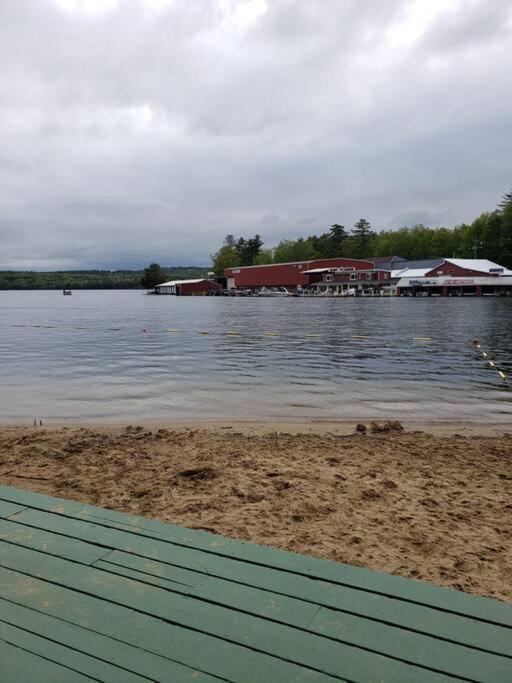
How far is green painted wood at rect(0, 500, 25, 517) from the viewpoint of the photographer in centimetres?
345

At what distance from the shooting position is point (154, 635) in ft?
7.18

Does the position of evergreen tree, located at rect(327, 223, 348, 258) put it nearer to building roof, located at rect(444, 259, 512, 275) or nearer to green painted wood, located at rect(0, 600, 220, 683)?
building roof, located at rect(444, 259, 512, 275)

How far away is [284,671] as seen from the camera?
1.99 meters

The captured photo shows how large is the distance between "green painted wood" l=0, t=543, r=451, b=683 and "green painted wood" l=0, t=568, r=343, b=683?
4 cm

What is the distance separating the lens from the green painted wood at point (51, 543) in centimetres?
288

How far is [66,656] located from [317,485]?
11.6 ft

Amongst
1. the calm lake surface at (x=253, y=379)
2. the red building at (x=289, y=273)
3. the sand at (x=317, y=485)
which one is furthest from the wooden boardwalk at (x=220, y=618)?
the red building at (x=289, y=273)

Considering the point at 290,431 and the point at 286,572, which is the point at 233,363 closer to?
the point at 290,431

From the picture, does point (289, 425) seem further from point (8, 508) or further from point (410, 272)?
point (410, 272)

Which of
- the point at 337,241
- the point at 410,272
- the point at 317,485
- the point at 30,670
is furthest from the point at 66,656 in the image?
the point at 337,241

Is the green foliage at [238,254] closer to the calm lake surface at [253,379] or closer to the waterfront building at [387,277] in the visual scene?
the waterfront building at [387,277]

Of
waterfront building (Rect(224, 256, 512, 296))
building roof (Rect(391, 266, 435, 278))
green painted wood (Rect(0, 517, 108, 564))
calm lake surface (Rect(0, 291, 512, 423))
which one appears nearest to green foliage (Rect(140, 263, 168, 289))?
A: waterfront building (Rect(224, 256, 512, 296))

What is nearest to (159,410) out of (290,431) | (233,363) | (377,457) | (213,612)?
(290,431)

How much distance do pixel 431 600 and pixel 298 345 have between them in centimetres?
1955
